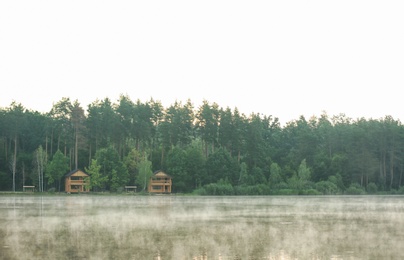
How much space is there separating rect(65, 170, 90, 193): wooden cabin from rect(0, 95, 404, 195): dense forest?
1671mm

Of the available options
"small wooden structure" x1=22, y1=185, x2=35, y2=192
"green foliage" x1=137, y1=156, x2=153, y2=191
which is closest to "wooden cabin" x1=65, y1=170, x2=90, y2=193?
"small wooden structure" x1=22, y1=185, x2=35, y2=192

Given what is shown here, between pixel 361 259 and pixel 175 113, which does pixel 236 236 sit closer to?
pixel 361 259

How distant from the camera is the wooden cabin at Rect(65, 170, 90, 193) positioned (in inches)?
4166

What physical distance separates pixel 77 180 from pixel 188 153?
75.7 ft

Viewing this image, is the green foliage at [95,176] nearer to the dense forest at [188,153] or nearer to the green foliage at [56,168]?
the dense forest at [188,153]

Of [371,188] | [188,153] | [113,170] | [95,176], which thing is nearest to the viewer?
[113,170]

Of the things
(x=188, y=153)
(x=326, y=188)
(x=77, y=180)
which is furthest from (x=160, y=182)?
(x=326, y=188)

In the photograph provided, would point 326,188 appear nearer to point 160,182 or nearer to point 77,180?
point 160,182

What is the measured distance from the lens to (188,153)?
109312 mm

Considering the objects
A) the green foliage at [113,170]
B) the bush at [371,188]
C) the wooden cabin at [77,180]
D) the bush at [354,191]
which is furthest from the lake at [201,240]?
the bush at [371,188]

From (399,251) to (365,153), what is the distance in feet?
335

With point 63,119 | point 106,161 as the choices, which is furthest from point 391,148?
point 63,119

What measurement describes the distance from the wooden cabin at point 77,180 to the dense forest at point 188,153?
167 centimetres

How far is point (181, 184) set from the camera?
349 feet
